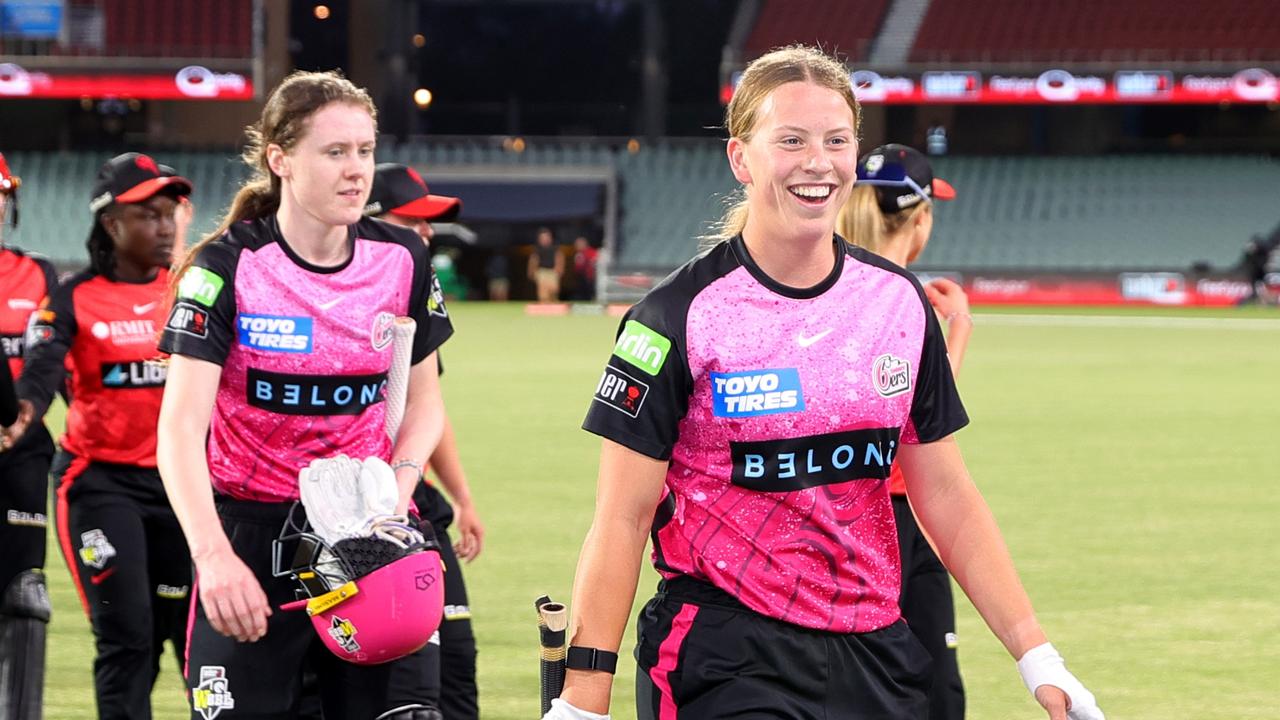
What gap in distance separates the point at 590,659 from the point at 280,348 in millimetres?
1343

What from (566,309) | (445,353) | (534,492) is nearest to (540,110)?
(566,309)

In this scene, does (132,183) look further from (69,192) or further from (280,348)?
(69,192)

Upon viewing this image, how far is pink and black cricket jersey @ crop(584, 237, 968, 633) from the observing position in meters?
3.32

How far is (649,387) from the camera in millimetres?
3305

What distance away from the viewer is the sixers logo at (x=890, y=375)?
339cm

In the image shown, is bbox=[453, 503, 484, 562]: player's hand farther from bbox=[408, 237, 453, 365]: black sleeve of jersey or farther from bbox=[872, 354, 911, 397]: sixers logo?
bbox=[872, 354, 911, 397]: sixers logo

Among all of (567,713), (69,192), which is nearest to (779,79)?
(567,713)

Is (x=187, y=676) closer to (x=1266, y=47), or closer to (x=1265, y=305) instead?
(x=1265, y=305)

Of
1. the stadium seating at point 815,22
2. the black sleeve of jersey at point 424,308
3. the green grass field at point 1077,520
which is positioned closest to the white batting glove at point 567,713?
the black sleeve of jersey at point 424,308

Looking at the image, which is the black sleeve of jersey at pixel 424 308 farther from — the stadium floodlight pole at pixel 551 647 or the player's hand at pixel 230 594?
the stadium floodlight pole at pixel 551 647

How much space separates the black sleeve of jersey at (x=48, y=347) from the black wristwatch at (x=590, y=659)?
294cm

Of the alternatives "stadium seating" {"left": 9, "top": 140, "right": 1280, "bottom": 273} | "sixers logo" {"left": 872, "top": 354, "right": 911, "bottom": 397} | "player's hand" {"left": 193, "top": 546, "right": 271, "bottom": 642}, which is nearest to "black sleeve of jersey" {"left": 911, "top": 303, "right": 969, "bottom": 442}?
"sixers logo" {"left": 872, "top": 354, "right": 911, "bottom": 397}

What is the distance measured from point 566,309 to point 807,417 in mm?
38146

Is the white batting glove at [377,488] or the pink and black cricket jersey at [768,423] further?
the white batting glove at [377,488]
